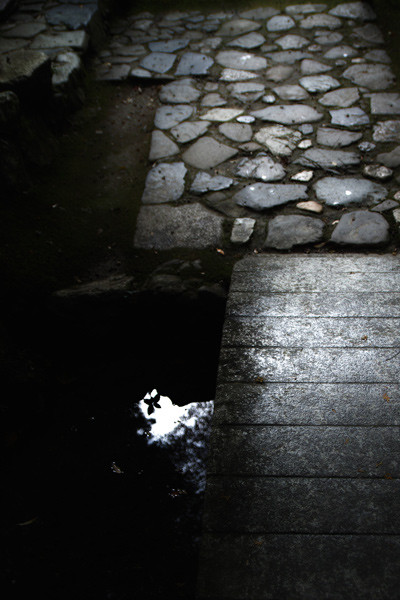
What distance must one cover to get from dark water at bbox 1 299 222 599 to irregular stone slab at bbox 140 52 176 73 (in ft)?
12.6

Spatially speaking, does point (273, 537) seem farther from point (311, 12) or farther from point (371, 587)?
point (311, 12)

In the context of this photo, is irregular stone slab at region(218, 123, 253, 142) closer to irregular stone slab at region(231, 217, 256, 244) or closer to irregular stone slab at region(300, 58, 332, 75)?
irregular stone slab at region(231, 217, 256, 244)

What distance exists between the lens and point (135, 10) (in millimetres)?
7336

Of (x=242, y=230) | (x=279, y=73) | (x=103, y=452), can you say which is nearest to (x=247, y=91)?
(x=279, y=73)

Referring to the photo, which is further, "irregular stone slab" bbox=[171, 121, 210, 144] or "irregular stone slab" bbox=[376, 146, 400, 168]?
"irregular stone slab" bbox=[171, 121, 210, 144]

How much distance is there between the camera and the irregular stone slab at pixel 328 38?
20.1ft

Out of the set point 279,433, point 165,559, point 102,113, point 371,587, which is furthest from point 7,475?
point 102,113

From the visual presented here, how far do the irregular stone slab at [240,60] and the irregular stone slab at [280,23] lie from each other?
2.85 ft

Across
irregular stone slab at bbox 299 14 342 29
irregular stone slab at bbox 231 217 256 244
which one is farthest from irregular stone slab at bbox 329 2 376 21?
irregular stone slab at bbox 231 217 256 244

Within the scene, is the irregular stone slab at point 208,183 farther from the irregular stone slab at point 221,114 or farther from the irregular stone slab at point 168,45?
the irregular stone slab at point 168,45

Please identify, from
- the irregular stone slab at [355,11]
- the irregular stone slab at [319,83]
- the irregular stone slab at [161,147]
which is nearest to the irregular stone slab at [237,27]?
the irregular stone slab at [355,11]

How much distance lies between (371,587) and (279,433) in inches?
25.0

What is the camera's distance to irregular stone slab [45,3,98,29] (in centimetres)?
602

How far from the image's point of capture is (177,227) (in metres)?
3.70
